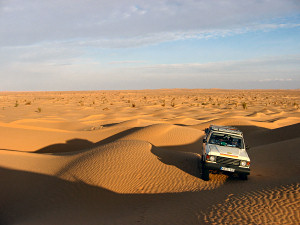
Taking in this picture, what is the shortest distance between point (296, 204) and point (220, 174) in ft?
10.5

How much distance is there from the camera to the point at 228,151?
8.15 metres

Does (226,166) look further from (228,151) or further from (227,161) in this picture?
(228,151)

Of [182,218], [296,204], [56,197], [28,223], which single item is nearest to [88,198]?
[56,197]

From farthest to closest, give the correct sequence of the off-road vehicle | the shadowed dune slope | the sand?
the shadowed dune slope < the off-road vehicle < the sand

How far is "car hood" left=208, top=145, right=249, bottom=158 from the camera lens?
26.0 ft

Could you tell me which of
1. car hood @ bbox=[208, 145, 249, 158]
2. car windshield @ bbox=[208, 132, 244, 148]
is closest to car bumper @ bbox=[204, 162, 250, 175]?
car hood @ bbox=[208, 145, 249, 158]

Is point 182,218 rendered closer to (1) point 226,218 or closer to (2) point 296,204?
A: (1) point 226,218

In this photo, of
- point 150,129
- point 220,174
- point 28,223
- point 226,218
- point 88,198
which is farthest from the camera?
point 150,129

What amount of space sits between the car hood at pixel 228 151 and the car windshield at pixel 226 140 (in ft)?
1.28

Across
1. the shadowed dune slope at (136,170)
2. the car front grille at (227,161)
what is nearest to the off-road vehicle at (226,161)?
the car front grille at (227,161)

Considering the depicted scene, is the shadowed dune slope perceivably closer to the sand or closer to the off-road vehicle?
the sand

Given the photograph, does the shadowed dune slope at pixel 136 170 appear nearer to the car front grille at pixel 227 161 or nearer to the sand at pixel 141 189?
the sand at pixel 141 189

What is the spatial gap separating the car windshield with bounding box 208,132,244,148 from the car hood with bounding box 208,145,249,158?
15.4 inches

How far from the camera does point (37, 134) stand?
56.3 feet
